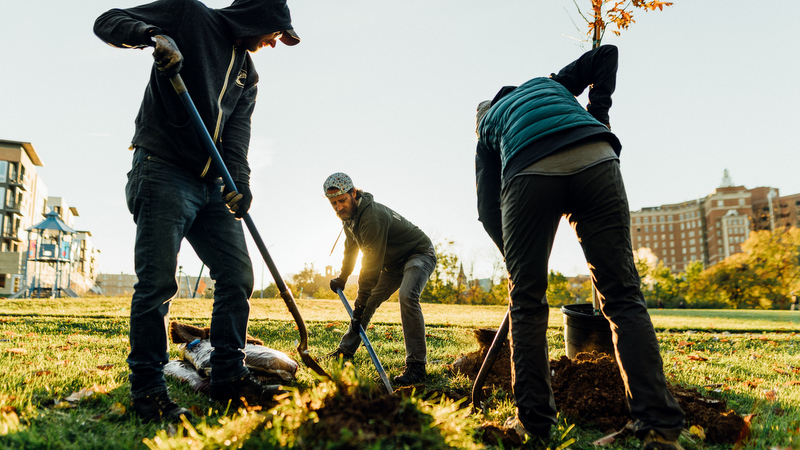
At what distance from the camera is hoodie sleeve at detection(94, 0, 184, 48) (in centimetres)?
244

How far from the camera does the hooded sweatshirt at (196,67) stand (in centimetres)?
253

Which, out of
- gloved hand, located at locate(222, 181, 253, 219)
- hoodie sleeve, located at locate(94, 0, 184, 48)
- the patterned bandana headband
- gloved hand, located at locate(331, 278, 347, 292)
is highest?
hoodie sleeve, located at locate(94, 0, 184, 48)

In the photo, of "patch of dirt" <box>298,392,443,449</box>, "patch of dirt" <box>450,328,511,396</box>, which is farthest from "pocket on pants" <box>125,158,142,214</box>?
"patch of dirt" <box>450,328,511,396</box>

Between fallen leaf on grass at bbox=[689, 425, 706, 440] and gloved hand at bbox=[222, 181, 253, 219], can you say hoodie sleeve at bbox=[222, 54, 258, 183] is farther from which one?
fallen leaf on grass at bbox=[689, 425, 706, 440]

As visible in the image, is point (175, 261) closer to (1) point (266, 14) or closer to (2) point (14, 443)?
(2) point (14, 443)

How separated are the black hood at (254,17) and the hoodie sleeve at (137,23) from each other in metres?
0.27

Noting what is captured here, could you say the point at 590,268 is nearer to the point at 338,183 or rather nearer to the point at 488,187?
the point at 488,187

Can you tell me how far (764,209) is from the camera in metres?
97.8

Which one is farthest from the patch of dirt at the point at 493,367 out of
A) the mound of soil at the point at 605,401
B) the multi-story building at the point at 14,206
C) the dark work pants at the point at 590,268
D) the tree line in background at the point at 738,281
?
the multi-story building at the point at 14,206

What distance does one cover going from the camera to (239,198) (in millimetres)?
2785

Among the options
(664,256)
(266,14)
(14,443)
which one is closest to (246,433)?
(14,443)

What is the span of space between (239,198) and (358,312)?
1.94 meters

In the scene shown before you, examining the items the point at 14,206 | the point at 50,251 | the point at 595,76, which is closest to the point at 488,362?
the point at 595,76

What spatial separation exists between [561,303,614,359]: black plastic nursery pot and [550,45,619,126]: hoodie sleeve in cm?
166
